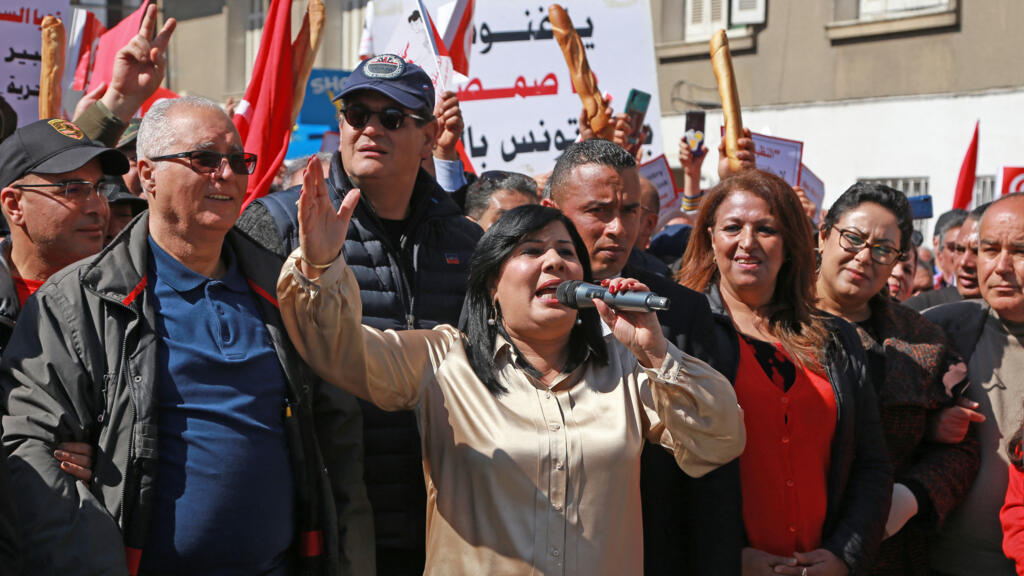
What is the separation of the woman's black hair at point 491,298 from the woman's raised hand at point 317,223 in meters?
0.48

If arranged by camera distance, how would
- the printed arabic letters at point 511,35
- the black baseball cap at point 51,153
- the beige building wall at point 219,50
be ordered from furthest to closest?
the beige building wall at point 219,50 → the printed arabic letters at point 511,35 → the black baseball cap at point 51,153

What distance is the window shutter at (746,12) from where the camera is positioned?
15.1 m

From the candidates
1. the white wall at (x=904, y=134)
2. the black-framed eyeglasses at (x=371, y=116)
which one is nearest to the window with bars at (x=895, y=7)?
the white wall at (x=904, y=134)

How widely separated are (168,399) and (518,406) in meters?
0.89

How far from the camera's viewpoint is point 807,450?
11.8ft

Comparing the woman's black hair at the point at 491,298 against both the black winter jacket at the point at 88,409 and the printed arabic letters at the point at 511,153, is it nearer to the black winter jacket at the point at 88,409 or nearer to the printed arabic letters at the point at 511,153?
the black winter jacket at the point at 88,409

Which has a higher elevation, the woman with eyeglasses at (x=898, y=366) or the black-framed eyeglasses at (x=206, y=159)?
the black-framed eyeglasses at (x=206, y=159)

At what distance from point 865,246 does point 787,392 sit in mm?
987

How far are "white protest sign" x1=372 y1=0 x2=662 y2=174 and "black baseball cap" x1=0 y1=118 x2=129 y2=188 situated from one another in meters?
3.53

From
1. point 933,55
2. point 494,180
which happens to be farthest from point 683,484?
point 933,55

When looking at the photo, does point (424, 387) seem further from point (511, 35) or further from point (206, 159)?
point (511, 35)

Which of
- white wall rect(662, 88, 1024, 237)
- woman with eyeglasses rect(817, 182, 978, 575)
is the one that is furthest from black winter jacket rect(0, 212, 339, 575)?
white wall rect(662, 88, 1024, 237)

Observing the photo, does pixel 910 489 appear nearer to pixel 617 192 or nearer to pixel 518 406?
pixel 617 192

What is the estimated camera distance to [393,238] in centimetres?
367
